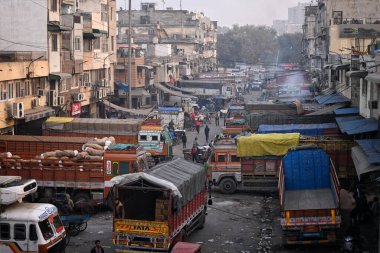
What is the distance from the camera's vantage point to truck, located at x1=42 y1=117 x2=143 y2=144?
30.5 metres

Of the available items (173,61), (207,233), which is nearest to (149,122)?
(207,233)

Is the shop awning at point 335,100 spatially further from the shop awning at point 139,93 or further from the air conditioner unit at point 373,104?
the shop awning at point 139,93

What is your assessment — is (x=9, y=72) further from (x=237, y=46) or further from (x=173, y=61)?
(x=237, y=46)

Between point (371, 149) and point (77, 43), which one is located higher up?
point (77, 43)

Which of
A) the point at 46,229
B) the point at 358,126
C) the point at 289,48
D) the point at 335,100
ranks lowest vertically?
the point at 46,229

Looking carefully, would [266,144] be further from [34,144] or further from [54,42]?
[54,42]

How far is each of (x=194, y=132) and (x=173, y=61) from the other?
24048 millimetres

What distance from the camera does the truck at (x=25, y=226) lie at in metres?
15.2

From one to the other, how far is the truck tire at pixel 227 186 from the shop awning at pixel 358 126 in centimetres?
477

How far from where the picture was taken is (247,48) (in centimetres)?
13612

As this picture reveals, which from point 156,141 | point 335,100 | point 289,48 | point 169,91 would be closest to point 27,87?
point 156,141

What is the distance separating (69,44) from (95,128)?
32.2 ft

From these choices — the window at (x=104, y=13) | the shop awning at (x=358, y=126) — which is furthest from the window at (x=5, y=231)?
the window at (x=104, y=13)

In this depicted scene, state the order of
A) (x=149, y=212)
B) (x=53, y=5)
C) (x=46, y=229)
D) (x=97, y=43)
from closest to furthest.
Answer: (x=46, y=229)
(x=149, y=212)
(x=53, y=5)
(x=97, y=43)
